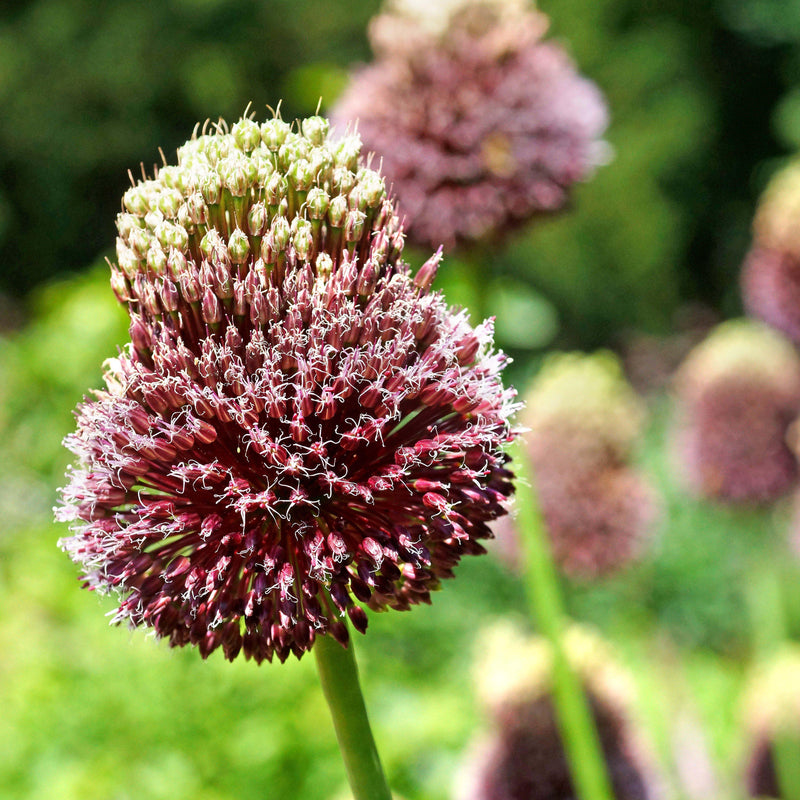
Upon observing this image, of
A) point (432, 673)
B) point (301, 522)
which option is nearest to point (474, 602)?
point (432, 673)

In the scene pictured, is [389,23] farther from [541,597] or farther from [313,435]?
[313,435]

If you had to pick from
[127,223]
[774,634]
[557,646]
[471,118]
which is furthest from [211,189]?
[774,634]

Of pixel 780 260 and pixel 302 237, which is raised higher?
pixel 780 260

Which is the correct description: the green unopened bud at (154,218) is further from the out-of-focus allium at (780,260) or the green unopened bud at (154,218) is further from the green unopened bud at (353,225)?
the out-of-focus allium at (780,260)

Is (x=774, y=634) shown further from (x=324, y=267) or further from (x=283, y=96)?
(x=283, y=96)

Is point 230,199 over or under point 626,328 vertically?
under

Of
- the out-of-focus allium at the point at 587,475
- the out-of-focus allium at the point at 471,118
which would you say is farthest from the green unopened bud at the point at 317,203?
the out-of-focus allium at the point at 587,475
